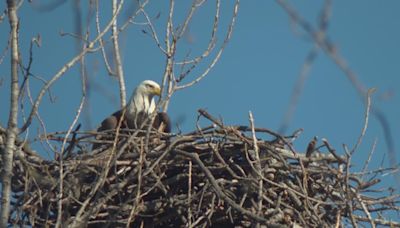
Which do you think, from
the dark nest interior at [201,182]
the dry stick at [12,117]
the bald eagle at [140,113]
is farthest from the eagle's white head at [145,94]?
the dry stick at [12,117]

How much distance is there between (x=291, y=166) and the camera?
5270mm

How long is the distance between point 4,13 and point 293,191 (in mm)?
2390

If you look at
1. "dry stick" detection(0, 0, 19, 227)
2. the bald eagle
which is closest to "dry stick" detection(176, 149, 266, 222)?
the bald eagle

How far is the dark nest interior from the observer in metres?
4.97

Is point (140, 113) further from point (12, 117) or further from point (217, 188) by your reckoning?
point (12, 117)

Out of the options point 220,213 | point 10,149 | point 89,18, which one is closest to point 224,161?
point 220,213

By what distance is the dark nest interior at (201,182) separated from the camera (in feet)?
16.3

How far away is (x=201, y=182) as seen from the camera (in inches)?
211

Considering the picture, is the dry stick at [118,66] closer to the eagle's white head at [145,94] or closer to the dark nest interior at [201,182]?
the eagle's white head at [145,94]

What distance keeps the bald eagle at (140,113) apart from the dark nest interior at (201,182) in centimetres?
116

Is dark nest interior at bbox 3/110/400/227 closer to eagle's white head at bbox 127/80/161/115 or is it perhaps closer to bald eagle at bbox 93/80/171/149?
bald eagle at bbox 93/80/171/149

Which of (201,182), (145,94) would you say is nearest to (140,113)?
(145,94)

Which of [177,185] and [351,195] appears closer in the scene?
[351,195]

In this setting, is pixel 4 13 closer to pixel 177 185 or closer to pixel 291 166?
pixel 177 185
